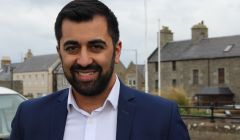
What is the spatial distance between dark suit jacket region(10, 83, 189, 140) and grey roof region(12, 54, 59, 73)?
72.5m

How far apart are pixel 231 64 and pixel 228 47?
272 cm

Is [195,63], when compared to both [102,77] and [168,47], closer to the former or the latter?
[168,47]

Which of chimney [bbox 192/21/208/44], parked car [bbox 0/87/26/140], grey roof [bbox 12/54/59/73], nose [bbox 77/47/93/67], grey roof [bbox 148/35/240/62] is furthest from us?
grey roof [bbox 12/54/59/73]

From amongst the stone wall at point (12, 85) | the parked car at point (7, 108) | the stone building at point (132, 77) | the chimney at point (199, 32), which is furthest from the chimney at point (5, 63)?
the parked car at point (7, 108)

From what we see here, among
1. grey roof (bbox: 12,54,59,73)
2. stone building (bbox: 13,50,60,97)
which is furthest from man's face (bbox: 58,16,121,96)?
grey roof (bbox: 12,54,59,73)

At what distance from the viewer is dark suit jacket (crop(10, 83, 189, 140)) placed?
2455 millimetres

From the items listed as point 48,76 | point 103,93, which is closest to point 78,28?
point 103,93

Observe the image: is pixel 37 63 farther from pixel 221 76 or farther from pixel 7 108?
pixel 7 108

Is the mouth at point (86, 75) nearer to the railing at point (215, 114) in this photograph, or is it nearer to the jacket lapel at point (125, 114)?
the jacket lapel at point (125, 114)

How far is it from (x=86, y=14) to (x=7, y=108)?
5.78 meters

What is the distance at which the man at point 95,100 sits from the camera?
2430mm

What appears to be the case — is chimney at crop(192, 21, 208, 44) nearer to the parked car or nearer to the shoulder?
the parked car

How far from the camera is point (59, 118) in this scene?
2.55 metres

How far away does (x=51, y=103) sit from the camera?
8.75 ft
